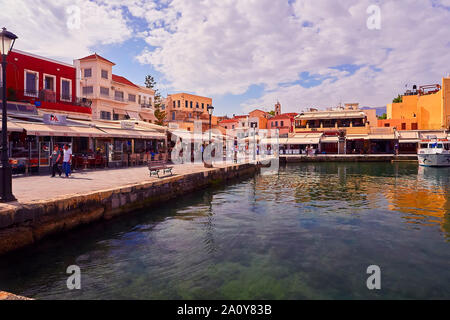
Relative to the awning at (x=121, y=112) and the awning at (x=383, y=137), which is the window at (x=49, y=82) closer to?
the awning at (x=121, y=112)

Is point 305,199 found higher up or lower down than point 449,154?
lower down

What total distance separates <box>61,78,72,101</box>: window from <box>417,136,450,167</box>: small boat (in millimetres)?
37094

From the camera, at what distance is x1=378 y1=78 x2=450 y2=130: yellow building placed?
4266cm

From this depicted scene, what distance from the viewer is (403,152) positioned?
1766 inches

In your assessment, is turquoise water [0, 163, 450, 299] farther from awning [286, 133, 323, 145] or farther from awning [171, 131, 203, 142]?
awning [286, 133, 323, 145]

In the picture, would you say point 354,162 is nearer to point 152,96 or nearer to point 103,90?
point 152,96

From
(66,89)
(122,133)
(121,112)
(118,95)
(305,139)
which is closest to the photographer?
(122,133)

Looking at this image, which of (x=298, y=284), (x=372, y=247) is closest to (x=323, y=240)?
(x=372, y=247)

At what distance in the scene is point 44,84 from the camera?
2222 centimetres

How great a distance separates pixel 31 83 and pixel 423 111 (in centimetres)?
5509

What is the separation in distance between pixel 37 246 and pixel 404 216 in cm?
1213

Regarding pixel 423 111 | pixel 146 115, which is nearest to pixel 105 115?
pixel 146 115
